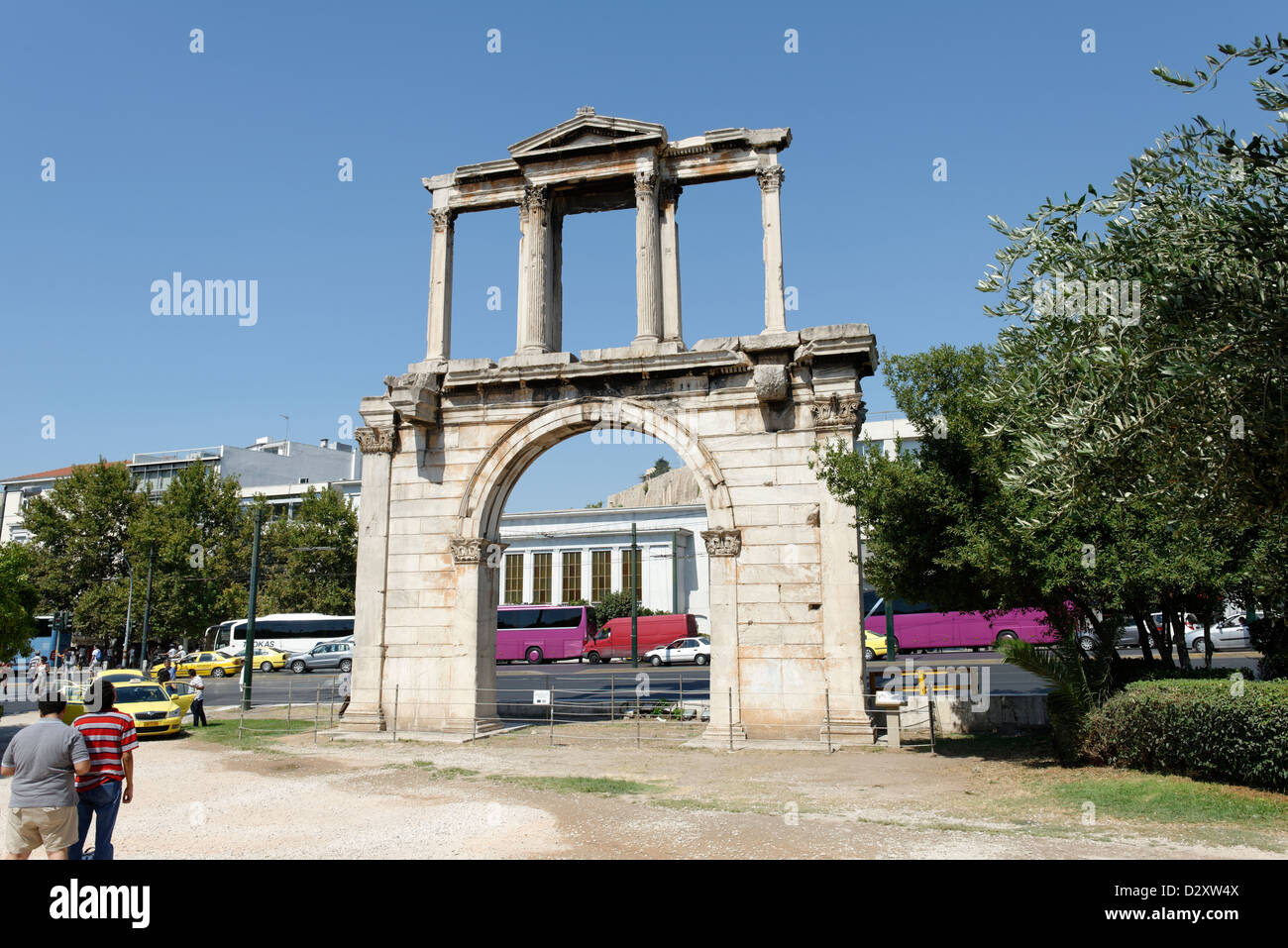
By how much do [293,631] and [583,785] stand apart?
138 ft

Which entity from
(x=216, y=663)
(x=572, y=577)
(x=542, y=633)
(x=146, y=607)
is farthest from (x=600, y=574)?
(x=146, y=607)

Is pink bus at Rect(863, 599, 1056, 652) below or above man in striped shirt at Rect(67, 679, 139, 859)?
below

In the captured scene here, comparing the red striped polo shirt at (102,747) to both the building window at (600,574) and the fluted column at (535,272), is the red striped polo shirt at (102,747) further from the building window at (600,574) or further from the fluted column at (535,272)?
the building window at (600,574)

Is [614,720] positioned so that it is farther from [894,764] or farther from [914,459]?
[914,459]

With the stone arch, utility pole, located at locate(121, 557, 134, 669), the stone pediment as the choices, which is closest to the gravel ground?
the stone arch

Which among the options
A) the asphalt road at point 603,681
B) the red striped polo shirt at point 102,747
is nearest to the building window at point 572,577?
the asphalt road at point 603,681

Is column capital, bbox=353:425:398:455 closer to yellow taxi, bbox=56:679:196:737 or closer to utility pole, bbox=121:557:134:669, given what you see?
yellow taxi, bbox=56:679:196:737

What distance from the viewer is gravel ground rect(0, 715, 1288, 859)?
885cm

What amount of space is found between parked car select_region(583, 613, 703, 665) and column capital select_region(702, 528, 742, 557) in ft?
100

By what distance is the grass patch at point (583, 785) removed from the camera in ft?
40.2

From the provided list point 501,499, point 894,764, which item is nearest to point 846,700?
point 894,764

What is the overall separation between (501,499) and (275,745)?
21.5 ft

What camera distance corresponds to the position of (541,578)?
5862cm

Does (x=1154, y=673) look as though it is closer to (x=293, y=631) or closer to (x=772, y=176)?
(x=772, y=176)
